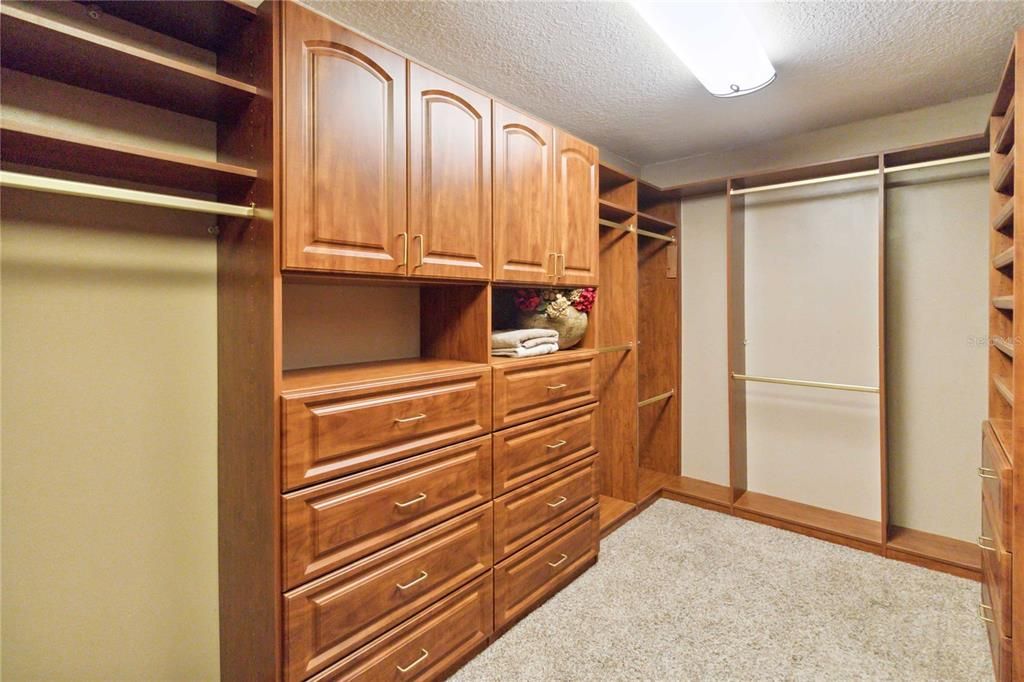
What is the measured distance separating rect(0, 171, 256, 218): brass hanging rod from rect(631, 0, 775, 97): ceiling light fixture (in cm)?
144

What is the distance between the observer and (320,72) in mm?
1364

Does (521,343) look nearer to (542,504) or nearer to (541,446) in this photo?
(541,446)

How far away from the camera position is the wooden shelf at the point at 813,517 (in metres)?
2.72

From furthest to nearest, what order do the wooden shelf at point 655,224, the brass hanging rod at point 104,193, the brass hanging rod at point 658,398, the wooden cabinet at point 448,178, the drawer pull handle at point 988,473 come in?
the wooden shelf at point 655,224, the brass hanging rod at point 658,398, the drawer pull handle at point 988,473, the wooden cabinet at point 448,178, the brass hanging rod at point 104,193

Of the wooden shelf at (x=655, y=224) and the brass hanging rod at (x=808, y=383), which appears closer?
the brass hanging rod at (x=808, y=383)

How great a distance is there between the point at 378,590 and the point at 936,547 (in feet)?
9.39

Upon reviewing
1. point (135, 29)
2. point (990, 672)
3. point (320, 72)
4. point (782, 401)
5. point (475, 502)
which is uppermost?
point (135, 29)

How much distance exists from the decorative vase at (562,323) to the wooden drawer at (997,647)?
181 cm

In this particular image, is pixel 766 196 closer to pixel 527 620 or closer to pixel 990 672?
pixel 990 672

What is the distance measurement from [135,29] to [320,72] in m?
0.56

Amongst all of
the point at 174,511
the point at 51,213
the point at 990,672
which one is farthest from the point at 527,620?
the point at 51,213

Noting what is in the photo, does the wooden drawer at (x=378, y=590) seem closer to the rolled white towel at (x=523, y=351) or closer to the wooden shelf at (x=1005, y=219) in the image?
the rolled white towel at (x=523, y=351)

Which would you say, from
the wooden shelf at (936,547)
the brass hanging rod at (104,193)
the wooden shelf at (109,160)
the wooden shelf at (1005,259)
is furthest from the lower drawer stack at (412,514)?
the wooden shelf at (936,547)

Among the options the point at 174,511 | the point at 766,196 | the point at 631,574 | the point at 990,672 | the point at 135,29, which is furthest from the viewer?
the point at 766,196
